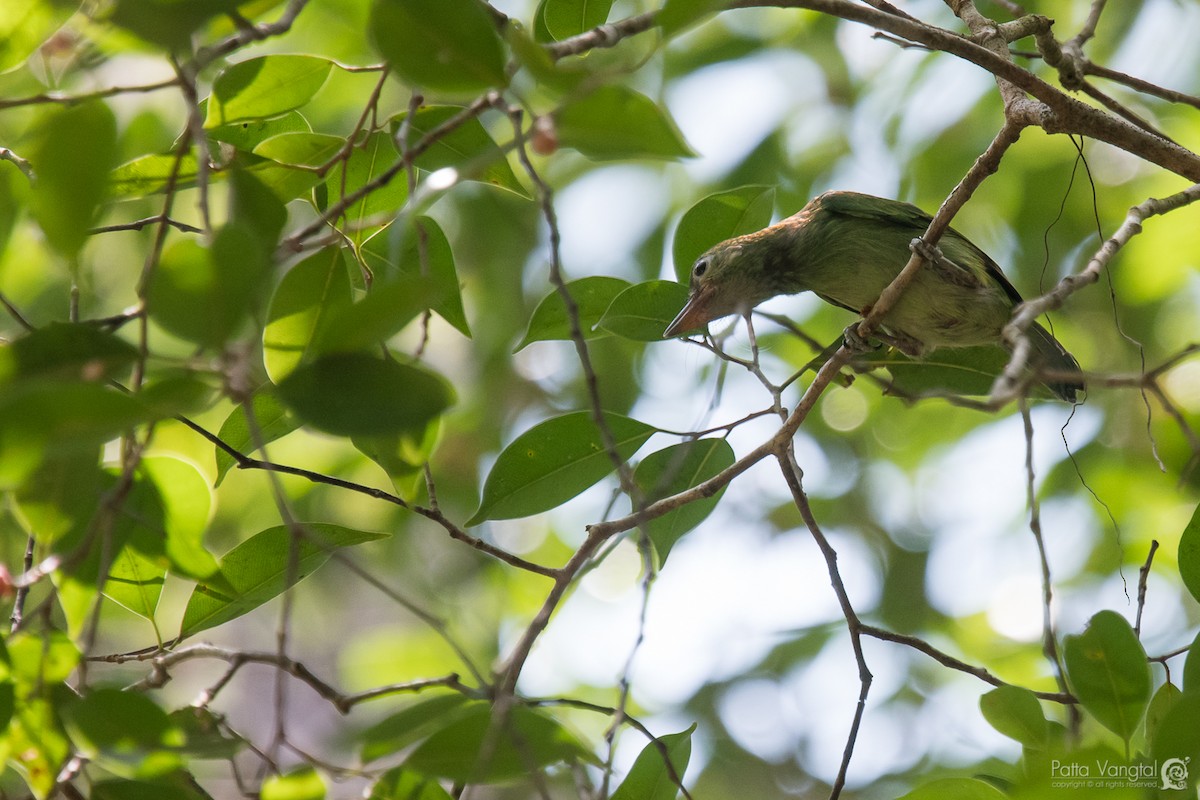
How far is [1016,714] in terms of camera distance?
6.55 ft

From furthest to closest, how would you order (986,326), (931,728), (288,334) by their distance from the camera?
(931,728), (986,326), (288,334)

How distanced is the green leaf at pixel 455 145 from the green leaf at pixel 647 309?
52 cm

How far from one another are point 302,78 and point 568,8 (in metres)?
0.61

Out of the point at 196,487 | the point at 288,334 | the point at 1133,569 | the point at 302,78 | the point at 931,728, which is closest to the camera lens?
the point at 288,334

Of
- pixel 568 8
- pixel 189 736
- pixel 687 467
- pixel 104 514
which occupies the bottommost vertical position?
pixel 189 736

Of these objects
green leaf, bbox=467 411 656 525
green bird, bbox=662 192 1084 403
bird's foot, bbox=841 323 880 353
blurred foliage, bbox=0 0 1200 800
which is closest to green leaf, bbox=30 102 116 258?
blurred foliage, bbox=0 0 1200 800

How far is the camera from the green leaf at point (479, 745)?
1.57 m

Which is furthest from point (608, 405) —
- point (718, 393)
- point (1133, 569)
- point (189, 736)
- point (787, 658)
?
point (189, 736)

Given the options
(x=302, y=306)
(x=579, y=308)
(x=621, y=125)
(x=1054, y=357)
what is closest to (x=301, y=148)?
(x=302, y=306)

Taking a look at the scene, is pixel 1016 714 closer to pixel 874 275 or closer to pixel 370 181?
pixel 370 181

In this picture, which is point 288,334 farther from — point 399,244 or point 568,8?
point 568,8

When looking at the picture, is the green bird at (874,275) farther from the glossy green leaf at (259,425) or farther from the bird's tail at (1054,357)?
the glossy green leaf at (259,425)

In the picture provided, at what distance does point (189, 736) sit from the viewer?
1611 mm

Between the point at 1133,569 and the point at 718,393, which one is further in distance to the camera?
the point at 1133,569
